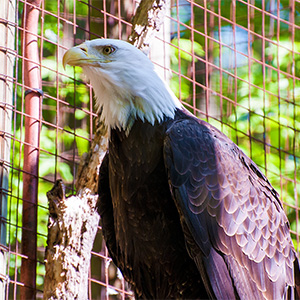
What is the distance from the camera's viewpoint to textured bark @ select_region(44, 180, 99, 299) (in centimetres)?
415

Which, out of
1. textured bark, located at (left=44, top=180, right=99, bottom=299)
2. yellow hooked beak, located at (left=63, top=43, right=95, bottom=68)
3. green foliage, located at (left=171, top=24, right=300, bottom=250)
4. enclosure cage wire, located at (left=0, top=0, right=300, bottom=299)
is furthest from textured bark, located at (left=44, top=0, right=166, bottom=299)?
green foliage, located at (left=171, top=24, right=300, bottom=250)

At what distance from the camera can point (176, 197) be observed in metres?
3.72

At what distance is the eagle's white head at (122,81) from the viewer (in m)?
3.92

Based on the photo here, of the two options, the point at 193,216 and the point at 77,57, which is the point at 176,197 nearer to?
the point at 193,216

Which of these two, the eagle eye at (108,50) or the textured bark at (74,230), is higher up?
the eagle eye at (108,50)

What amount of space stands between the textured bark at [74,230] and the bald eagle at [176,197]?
0.86 ft

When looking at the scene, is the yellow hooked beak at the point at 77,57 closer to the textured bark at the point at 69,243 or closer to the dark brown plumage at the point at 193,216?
the dark brown plumage at the point at 193,216

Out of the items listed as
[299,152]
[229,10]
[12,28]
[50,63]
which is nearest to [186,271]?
[12,28]

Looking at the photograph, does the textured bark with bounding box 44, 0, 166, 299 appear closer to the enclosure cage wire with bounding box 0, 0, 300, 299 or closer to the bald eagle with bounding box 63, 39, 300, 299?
the bald eagle with bounding box 63, 39, 300, 299

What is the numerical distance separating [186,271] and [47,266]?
2.94 feet

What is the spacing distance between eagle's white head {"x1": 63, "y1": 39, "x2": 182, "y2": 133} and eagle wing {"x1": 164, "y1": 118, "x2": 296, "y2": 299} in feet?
0.69

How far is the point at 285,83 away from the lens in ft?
26.3

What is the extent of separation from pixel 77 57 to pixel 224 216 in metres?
1.27

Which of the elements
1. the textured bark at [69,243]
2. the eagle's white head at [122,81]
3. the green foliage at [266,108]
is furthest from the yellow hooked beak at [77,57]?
the green foliage at [266,108]
